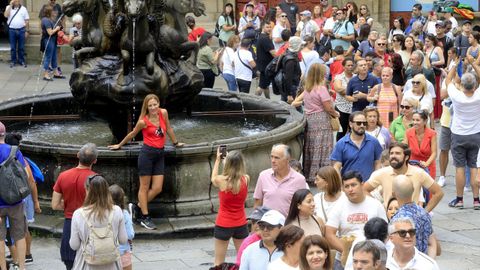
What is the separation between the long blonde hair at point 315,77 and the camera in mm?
16641

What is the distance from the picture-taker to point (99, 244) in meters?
11.0

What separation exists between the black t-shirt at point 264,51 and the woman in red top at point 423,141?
8.49 meters

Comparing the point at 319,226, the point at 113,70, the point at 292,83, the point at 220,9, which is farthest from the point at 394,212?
the point at 220,9

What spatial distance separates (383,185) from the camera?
12.7m

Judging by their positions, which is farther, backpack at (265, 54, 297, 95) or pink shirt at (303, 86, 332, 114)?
backpack at (265, 54, 297, 95)

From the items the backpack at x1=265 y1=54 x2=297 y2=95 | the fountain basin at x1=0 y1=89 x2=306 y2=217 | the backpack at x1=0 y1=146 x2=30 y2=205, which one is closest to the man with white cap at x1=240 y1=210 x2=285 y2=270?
the backpack at x1=0 y1=146 x2=30 y2=205

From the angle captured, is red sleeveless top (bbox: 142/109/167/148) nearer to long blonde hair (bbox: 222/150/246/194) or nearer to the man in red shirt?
the man in red shirt

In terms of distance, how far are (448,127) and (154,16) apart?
4298 millimetres

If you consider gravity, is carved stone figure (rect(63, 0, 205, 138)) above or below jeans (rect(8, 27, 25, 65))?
above

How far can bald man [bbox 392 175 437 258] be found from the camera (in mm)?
10742

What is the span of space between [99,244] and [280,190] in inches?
78.1

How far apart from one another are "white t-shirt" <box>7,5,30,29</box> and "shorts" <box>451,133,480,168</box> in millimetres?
14256

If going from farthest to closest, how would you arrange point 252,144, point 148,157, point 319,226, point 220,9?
point 220,9 → point 252,144 → point 148,157 → point 319,226

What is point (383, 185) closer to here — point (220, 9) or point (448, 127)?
point (448, 127)
